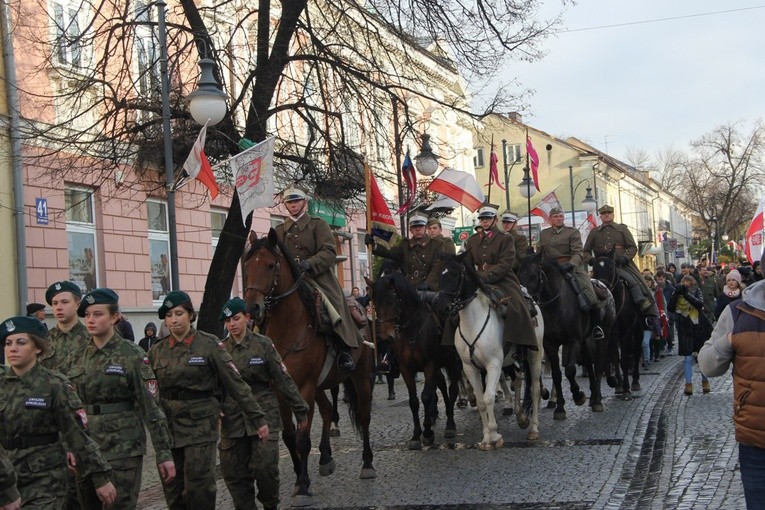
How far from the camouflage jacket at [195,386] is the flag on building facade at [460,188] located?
12679 mm

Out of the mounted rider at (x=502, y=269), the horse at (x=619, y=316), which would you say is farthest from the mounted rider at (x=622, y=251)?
the mounted rider at (x=502, y=269)

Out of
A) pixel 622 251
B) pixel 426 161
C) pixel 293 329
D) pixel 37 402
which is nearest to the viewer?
pixel 37 402

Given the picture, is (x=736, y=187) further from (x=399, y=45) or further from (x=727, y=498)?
(x=727, y=498)

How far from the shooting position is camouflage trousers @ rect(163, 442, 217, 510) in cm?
760

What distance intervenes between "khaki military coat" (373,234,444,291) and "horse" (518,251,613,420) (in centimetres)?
155

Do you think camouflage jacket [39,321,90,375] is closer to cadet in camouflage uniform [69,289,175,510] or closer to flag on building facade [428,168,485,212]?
cadet in camouflage uniform [69,289,175,510]

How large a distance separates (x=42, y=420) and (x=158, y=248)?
1878 cm

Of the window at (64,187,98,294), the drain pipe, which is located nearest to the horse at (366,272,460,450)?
the drain pipe

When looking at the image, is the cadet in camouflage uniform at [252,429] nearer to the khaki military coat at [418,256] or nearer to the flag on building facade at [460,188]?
the khaki military coat at [418,256]

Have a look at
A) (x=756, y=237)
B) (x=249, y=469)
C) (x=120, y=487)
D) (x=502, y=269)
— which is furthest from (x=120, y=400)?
(x=756, y=237)

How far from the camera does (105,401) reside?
22.6ft

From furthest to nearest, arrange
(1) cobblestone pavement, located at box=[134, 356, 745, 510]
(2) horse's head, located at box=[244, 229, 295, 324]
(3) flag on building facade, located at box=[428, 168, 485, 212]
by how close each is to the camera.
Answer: (3) flag on building facade, located at box=[428, 168, 485, 212] → (2) horse's head, located at box=[244, 229, 295, 324] → (1) cobblestone pavement, located at box=[134, 356, 745, 510]

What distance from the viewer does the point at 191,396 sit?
7785mm

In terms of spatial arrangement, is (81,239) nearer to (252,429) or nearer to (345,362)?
(345,362)
